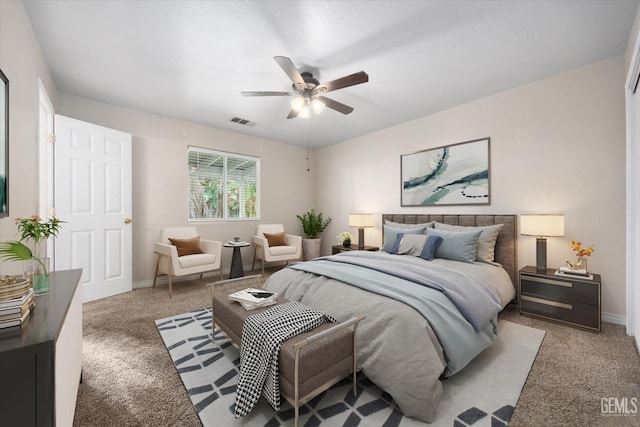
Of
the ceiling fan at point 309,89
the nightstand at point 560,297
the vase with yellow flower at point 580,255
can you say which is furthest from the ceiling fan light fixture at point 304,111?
the vase with yellow flower at point 580,255

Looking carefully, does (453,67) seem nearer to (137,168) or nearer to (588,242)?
(588,242)

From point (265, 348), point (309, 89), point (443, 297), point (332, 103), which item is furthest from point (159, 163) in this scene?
point (443, 297)

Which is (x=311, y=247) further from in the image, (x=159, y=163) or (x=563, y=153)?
(x=563, y=153)

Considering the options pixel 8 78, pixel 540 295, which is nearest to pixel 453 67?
pixel 540 295

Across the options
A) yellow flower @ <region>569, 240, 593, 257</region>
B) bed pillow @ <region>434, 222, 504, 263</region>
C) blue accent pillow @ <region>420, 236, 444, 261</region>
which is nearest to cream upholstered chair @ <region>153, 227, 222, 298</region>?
blue accent pillow @ <region>420, 236, 444, 261</region>

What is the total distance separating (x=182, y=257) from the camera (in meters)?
3.70

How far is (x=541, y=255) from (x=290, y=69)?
3209mm

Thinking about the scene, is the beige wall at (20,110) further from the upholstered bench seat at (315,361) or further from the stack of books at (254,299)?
the upholstered bench seat at (315,361)

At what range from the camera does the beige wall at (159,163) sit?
12.4 ft

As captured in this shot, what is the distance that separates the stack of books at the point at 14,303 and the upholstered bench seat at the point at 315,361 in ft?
3.44

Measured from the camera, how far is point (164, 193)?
166 inches

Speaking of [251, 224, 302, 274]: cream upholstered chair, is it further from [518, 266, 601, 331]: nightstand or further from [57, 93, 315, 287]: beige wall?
[518, 266, 601, 331]: nightstand

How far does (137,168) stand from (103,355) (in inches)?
110

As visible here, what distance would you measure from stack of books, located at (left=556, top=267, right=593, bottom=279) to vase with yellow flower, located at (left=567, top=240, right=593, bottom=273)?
0.04 metres
